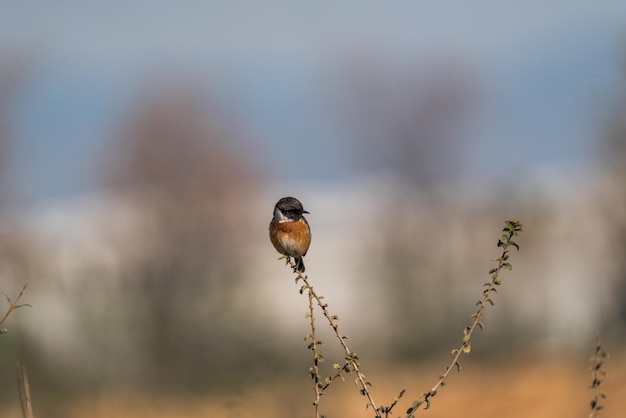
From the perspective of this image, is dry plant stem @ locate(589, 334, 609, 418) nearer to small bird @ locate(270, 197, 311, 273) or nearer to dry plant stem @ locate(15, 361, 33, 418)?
dry plant stem @ locate(15, 361, 33, 418)

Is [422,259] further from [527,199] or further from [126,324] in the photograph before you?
[126,324]

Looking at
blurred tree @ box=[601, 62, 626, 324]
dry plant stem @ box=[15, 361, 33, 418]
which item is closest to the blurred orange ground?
blurred tree @ box=[601, 62, 626, 324]

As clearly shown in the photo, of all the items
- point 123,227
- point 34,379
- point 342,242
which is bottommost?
point 34,379

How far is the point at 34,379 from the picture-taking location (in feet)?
60.8

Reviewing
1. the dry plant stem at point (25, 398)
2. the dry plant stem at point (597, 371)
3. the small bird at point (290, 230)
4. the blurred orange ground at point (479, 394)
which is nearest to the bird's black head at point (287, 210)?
the small bird at point (290, 230)

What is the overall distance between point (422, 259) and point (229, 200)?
308 inches

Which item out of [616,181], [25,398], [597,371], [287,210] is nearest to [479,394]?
[616,181]

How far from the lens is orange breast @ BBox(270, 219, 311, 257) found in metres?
7.20

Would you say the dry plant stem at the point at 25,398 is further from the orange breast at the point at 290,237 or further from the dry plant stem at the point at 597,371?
the orange breast at the point at 290,237

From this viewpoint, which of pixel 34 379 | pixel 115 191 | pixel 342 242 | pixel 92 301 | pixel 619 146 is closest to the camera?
pixel 92 301

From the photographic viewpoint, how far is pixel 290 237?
7.20 metres

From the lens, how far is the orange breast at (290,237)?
7.20 meters

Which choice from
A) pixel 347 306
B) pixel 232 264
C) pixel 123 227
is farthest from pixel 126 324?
pixel 347 306

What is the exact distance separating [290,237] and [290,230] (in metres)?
0.07
